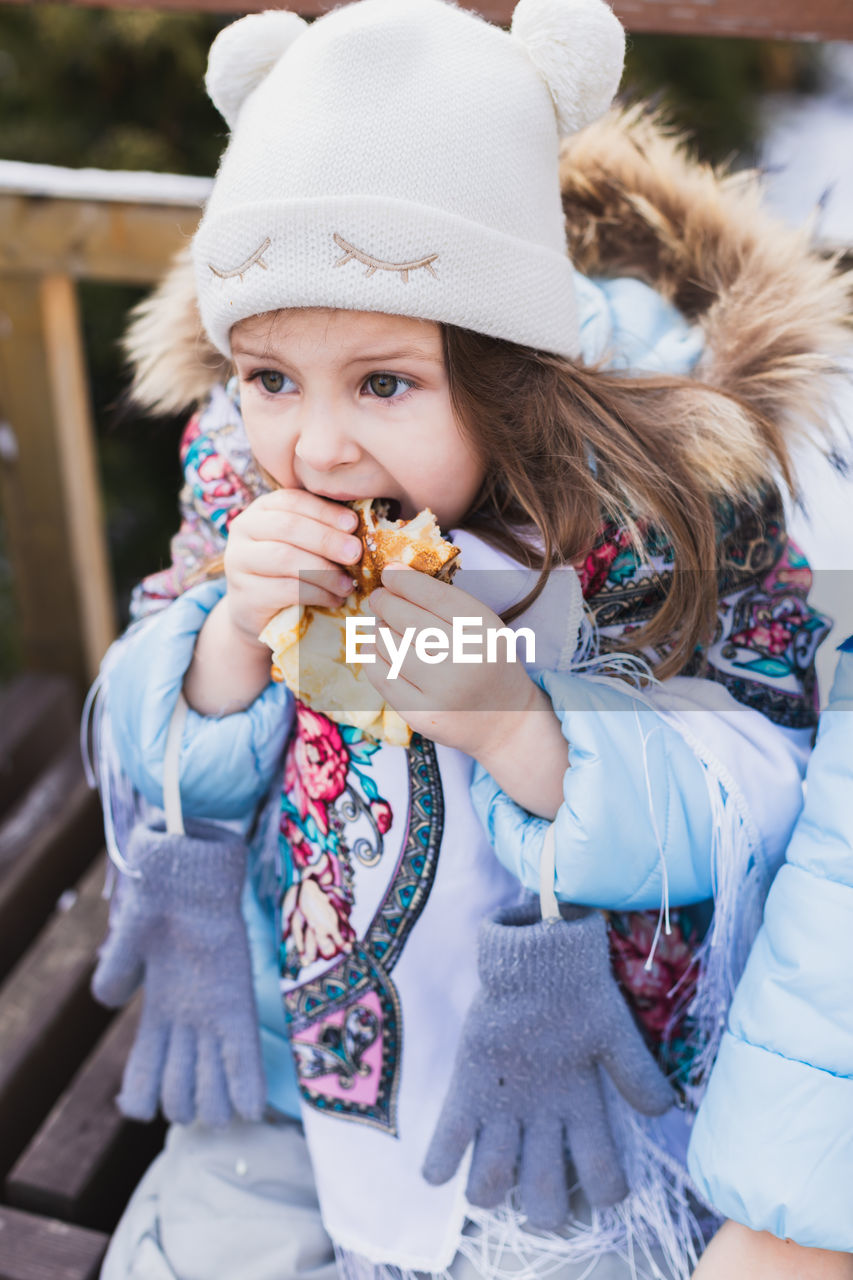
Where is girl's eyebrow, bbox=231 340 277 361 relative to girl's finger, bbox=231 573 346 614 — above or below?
above

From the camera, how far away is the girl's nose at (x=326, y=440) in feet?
2.88

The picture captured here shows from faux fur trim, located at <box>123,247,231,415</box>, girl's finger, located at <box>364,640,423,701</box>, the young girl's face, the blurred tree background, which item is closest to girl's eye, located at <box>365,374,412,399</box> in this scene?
the young girl's face

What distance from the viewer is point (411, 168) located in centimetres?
83

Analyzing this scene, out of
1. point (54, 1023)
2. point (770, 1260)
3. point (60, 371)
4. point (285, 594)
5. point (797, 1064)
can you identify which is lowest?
point (54, 1023)

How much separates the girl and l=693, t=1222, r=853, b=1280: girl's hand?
125 millimetres

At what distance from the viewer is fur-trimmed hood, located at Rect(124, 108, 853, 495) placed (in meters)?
1.02

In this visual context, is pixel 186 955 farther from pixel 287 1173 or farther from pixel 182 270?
pixel 182 270

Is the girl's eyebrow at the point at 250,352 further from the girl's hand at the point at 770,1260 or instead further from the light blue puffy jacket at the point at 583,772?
the girl's hand at the point at 770,1260

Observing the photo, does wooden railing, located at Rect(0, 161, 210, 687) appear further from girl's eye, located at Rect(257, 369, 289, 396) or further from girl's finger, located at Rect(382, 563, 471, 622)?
girl's finger, located at Rect(382, 563, 471, 622)

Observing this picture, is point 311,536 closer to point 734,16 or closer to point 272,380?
point 272,380

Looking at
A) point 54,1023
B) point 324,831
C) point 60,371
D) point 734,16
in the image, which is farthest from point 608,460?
point 60,371

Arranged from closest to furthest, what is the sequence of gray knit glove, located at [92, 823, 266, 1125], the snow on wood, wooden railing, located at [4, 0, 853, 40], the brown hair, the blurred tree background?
the brown hair < gray knit glove, located at [92, 823, 266, 1125] < wooden railing, located at [4, 0, 853, 40] < the snow on wood < the blurred tree background

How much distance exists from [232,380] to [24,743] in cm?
100

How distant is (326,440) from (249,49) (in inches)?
13.6
